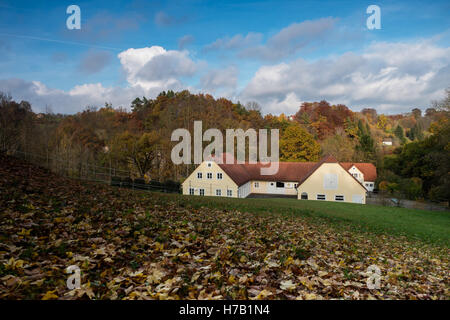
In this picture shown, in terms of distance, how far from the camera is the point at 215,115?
4716cm

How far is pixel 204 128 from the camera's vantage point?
43.0 metres

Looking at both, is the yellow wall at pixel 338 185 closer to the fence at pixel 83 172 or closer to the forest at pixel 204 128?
the forest at pixel 204 128

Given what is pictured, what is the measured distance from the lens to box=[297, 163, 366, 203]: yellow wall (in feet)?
107

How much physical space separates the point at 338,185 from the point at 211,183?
16.1 meters

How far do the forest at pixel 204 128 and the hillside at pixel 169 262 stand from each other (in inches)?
686

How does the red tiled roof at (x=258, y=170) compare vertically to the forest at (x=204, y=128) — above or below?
below

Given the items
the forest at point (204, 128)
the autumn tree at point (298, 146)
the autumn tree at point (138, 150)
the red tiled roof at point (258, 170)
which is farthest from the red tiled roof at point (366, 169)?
the autumn tree at point (138, 150)

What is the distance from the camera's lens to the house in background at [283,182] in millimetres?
32906

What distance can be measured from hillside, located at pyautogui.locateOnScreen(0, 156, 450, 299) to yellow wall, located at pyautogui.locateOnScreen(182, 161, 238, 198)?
1053 inches

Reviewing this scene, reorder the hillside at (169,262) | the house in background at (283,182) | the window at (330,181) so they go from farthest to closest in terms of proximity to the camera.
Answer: the window at (330,181) < the house in background at (283,182) < the hillside at (169,262)

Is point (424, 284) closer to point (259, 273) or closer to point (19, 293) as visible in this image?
point (259, 273)

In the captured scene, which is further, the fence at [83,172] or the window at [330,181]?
the window at [330,181]

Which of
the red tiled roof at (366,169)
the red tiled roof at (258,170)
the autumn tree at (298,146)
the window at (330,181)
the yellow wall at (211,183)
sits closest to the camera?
the window at (330,181)
